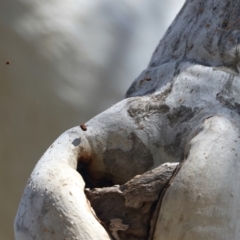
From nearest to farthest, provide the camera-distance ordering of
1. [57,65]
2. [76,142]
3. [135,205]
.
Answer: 1. [135,205]
2. [76,142]
3. [57,65]

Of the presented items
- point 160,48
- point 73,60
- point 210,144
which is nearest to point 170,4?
point 73,60

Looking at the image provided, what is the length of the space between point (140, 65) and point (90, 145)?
793 mm

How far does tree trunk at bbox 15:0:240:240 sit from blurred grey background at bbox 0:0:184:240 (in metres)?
0.60

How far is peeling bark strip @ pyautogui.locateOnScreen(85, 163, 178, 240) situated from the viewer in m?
0.44

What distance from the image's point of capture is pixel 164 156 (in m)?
0.55

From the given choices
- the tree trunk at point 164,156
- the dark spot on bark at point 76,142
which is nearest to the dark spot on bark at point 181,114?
the tree trunk at point 164,156

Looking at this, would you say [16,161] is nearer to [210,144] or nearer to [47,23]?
[47,23]

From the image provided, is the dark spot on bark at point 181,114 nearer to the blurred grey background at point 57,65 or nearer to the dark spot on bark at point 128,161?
the dark spot on bark at point 128,161

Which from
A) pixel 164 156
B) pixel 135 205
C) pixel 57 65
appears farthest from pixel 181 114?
pixel 57 65

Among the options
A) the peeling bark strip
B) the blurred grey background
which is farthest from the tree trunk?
the blurred grey background

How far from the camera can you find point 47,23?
1.31 meters

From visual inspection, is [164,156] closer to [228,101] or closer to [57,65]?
[228,101]

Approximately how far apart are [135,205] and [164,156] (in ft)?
0.41

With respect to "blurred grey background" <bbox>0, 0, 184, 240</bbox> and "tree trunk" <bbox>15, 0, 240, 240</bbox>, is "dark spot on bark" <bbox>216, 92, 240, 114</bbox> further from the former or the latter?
"blurred grey background" <bbox>0, 0, 184, 240</bbox>
